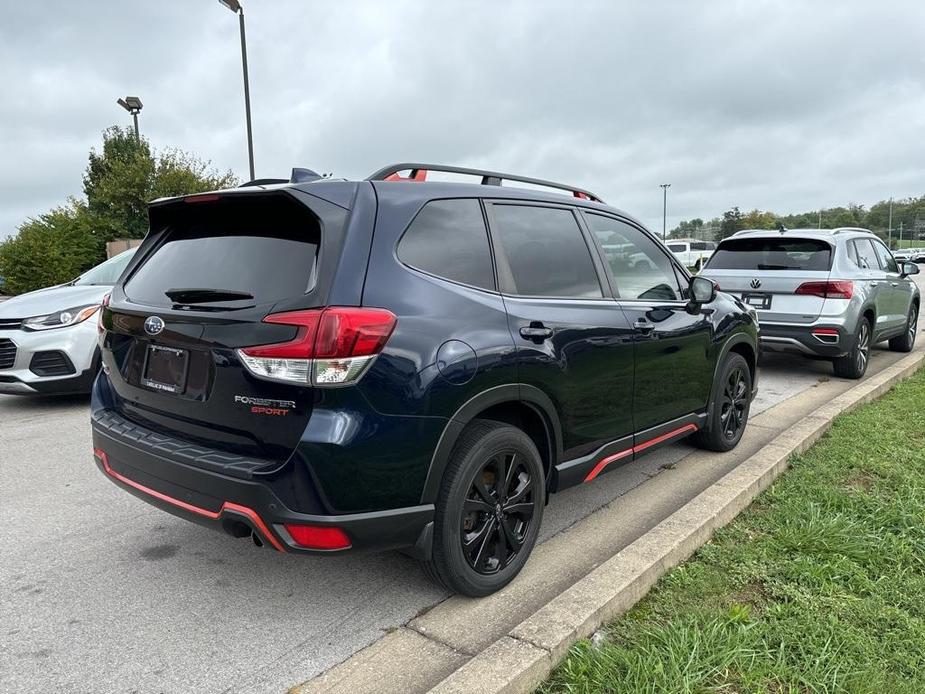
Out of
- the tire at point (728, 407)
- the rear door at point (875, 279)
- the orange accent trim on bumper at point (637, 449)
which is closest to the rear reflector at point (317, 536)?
the orange accent trim on bumper at point (637, 449)

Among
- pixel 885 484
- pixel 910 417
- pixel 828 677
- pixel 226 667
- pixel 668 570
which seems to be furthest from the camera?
pixel 910 417

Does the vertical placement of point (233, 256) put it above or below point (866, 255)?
below

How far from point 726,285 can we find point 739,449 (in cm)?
324

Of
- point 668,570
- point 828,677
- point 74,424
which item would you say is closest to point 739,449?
point 668,570

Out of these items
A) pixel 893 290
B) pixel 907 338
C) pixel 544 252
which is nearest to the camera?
pixel 544 252

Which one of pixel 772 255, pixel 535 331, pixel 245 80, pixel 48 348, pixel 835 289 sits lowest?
pixel 48 348

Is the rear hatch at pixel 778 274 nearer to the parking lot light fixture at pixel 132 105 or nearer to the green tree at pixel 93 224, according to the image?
the green tree at pixel 93 224

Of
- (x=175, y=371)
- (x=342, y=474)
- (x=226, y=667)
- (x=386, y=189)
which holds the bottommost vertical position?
(x=226, y=667)

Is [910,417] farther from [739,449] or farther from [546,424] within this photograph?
[546,424]

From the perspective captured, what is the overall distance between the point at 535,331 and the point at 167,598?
1.96 metres

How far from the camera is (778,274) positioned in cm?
745

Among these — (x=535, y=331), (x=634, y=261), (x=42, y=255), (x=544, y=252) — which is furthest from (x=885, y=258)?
(x=42, y=255)

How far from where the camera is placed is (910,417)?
17.9 feet

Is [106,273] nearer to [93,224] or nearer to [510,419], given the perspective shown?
[510,419]
